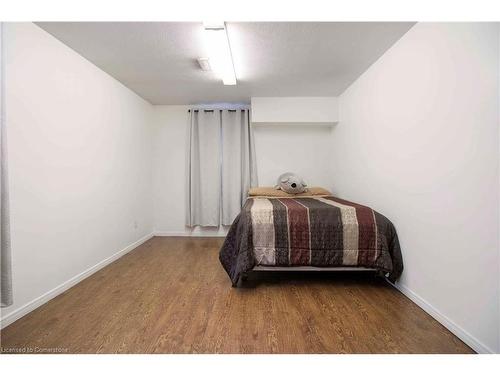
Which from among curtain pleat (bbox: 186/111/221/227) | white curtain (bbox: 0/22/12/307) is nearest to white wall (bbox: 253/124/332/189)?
curtain pleat (bbox: 186/111/221/227)

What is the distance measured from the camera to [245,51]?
2148 millimetres

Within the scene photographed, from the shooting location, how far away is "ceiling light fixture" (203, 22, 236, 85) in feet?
5.53

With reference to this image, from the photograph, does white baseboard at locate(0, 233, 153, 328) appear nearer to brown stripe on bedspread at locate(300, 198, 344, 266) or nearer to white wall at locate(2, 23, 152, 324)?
white wall at locate(2, 23, 152, 324)

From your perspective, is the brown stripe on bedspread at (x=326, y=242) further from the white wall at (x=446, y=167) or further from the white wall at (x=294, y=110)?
the white wall at (x=294, y=110)

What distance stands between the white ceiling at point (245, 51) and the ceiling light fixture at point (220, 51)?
0.08 meters

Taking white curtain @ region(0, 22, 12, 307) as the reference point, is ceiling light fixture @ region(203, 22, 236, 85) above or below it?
above

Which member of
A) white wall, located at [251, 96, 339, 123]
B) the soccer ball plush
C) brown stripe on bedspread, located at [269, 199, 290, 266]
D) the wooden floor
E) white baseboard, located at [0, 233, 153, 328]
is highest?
white wall, located at [251, 96, 339, 123]

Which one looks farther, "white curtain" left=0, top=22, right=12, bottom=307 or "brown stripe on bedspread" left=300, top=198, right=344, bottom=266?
"brown stripe on bedspread" left=300, top=198, right=344, bottom=266

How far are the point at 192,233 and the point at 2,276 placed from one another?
258cm

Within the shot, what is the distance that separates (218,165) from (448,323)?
3211 mm

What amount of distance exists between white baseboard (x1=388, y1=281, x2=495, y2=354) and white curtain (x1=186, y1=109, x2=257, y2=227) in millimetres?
2505

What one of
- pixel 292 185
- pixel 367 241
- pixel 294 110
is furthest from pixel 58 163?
pixel 294 110

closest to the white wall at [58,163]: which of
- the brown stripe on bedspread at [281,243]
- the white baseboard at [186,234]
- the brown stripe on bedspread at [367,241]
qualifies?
the white baseboard at [186,234]
